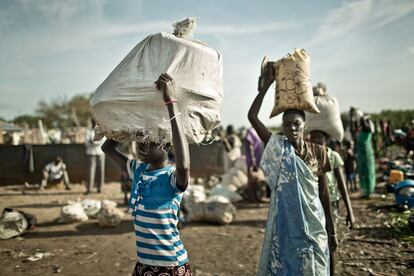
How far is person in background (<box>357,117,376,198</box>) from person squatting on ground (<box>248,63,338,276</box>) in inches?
257

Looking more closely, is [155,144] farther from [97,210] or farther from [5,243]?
[97,210]

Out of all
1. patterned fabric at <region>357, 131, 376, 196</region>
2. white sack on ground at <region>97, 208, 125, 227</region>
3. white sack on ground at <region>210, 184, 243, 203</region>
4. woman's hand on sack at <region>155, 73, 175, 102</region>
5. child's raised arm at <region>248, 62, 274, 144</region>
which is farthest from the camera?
patterned fabric at <region>357, 131, 376, 196</region>

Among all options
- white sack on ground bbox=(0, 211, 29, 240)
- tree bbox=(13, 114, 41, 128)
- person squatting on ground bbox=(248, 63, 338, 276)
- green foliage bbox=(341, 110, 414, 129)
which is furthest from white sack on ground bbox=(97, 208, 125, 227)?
tree bbox=(13, 114, 41, 128)

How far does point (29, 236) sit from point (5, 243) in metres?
0.43

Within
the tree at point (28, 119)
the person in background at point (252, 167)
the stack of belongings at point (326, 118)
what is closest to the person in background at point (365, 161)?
the person in background at point (252, 167)

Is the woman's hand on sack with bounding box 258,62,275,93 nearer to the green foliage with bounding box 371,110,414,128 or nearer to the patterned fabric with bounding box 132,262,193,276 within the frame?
the patterned fabric with bounding box 132,262,193,276

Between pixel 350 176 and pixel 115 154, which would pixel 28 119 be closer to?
pixel 350 176

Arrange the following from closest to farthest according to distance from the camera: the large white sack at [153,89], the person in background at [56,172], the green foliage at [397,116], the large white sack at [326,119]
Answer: the large white sack at [153,89] < the large white sack at [326,119] < the person in background at [56,172] < the green foliage at [397,116]

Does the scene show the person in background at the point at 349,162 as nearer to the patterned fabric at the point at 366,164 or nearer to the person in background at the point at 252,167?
the patterned fabric at the point at 366,164

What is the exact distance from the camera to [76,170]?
1131 cm

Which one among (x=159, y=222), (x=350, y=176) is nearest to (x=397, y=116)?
(x=350, y=176)

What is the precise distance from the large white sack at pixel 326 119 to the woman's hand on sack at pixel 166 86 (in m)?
2.19

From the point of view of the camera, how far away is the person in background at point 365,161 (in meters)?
8.24

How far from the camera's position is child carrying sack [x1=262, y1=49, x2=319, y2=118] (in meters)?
2.47
